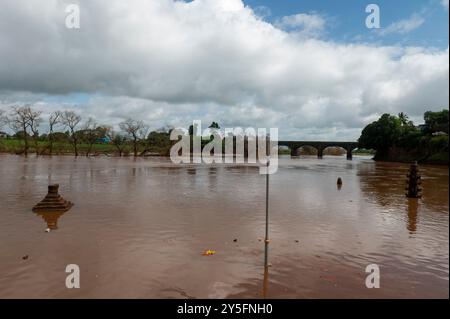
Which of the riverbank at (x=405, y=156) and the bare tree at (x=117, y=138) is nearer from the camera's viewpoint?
the riverbank at (x=405, y=156)

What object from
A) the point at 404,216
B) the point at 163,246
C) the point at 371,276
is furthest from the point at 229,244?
the point at 404,216

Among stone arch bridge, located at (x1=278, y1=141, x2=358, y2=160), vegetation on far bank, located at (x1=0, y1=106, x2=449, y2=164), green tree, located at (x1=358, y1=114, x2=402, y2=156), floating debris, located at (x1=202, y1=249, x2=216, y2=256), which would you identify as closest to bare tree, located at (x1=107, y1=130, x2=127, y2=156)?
vegetation on far bank, located at (x1=0, y1=106, x2=449, y2=164)

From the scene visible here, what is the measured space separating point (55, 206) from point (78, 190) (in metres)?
7.81

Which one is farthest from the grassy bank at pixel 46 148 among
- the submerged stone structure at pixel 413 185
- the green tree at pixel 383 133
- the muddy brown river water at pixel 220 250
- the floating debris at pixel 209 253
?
the floating debris at pixel 209 253

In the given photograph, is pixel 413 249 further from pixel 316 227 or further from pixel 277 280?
pixel 277 280

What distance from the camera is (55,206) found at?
15.0m

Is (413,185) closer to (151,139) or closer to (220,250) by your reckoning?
(220,250)

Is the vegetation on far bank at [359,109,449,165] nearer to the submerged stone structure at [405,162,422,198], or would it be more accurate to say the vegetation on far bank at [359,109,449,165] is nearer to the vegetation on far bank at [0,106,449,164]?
the vegetation on far bank at [0,106,449,164]

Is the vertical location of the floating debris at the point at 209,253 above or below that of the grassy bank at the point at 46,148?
below

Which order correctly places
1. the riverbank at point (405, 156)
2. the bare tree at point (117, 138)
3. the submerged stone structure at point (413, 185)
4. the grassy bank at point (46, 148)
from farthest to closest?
the bare tree at point (117, 138)
the grassy bank at point (46, 148)
the riverbank at point (405, 156)
the submerged stone structure at point (413, 185)

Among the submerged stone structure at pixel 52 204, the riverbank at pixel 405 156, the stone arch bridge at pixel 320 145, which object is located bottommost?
the submerged stone structure at pixel 52 204

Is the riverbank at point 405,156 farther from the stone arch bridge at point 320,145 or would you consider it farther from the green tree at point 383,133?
the stone arch bridge at point 320,145

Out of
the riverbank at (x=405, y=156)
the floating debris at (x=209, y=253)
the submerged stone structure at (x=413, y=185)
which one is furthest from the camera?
the riverbank at (x=405, y=156)

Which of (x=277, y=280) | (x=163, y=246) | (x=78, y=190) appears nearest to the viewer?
(x=277, y=280)
